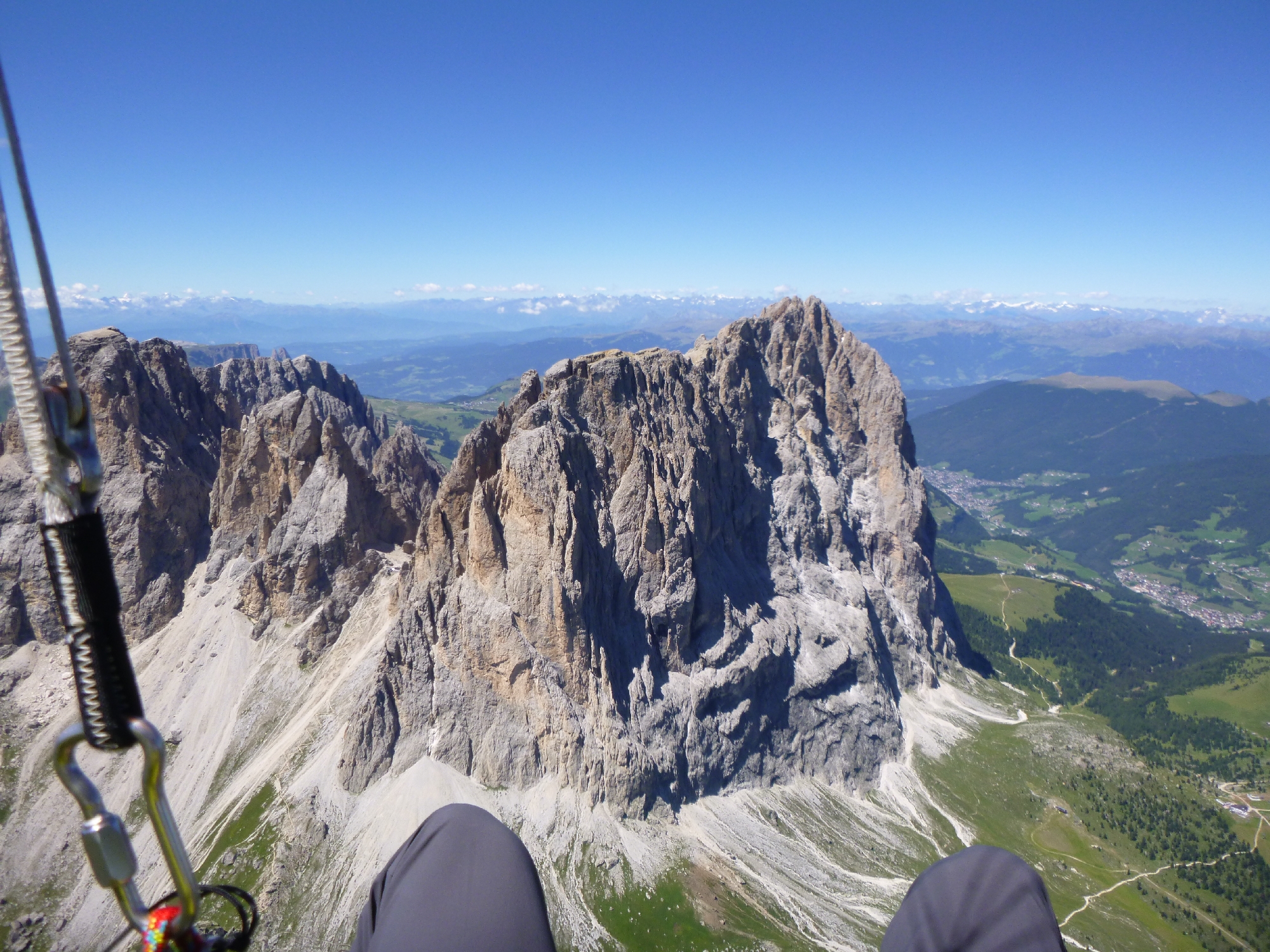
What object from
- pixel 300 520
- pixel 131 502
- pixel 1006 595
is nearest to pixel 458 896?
pixel 300 520

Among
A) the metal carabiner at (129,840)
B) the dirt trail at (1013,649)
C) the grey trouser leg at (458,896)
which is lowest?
the dirt trail at (1013,649)

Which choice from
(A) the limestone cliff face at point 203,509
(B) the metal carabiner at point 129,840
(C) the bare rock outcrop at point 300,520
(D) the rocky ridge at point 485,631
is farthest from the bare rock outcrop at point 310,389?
(B) the metal carabiner at point 129,840

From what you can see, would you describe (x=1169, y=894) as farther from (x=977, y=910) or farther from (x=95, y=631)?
(x=95, y=631)

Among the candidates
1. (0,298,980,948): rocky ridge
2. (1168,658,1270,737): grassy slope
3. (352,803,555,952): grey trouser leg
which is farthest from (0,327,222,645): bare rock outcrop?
(1168,658,1270,737): grassy slope

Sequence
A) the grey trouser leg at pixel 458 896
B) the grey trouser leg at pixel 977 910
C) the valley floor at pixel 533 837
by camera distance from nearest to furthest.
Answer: the grey trouser leg at pixel 458 896 < the grey trouser leg at pixel 977 910 < the valley floor at pixel 533 837

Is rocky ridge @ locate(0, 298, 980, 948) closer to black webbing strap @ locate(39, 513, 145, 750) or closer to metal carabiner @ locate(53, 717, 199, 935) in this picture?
metal carabiner @ locate(53, 717, 199, 935)

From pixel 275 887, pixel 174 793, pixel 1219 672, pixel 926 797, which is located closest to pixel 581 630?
pixel 275 887

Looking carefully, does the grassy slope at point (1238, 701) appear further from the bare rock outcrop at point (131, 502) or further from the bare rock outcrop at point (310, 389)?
the bare rock outcrop at point (131, 502)
